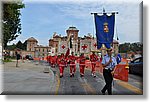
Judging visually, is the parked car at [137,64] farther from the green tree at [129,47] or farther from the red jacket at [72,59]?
the red jacket at [72,59]

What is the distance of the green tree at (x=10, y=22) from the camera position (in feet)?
22.6

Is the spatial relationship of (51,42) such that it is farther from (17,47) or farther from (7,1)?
(7,1)

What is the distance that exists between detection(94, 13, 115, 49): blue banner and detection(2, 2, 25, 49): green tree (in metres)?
1.60

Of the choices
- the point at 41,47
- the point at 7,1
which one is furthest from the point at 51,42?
the point at 7,1

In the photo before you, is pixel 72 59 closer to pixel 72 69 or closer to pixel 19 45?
pixel 72 69

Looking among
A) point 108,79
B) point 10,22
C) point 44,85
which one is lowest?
point 44,85

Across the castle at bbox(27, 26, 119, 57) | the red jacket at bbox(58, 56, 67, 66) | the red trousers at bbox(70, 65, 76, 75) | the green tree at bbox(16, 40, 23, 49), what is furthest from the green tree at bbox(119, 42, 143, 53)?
the red trousers at bbox(70, 65, 76, 75)

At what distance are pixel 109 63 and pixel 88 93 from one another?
712 mm

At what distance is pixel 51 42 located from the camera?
6918 millimetres

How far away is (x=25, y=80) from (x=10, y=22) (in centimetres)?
134

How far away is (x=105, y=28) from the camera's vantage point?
6.55m

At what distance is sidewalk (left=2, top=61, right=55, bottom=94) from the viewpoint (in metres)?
6.61

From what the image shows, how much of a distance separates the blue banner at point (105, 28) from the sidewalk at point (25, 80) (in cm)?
143

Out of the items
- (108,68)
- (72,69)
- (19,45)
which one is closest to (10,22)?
(19,45)
